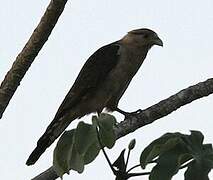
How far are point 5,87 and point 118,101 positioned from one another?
319 cm

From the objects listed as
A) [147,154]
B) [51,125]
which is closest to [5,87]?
[147,154]

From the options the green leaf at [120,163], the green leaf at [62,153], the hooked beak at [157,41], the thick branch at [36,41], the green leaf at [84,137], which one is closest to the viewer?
the green leaf at [84,137]

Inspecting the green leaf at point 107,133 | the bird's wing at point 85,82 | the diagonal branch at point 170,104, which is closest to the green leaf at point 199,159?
the green leaf at point 107,133

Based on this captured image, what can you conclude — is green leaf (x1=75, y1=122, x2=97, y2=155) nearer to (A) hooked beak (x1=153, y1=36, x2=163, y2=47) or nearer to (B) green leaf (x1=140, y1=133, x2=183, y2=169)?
→ (B) green leaf (x1=140, y1=133, x2=183, y2=169)

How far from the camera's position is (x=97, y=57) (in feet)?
20.0

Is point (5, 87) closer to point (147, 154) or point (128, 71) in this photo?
point (147, 154)

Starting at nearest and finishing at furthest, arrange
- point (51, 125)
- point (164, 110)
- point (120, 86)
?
point (164, 110), point (51, 125), point (120, 86)

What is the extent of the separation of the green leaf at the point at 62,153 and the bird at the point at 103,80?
9.89 ft

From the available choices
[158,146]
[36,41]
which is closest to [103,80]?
[36,41]

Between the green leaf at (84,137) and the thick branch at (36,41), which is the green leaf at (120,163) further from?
the thick branch at (36,41)

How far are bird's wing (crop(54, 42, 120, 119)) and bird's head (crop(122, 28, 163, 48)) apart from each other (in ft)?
0.69

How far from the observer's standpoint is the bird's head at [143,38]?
6.23 meters

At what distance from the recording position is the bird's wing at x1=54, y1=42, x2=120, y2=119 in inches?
223

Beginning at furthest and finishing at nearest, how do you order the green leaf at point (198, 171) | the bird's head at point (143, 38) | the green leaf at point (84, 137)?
the bird's head at point (143, 38) → the green leaf at point (84, 137) → the green leaf at point (198, 171)
